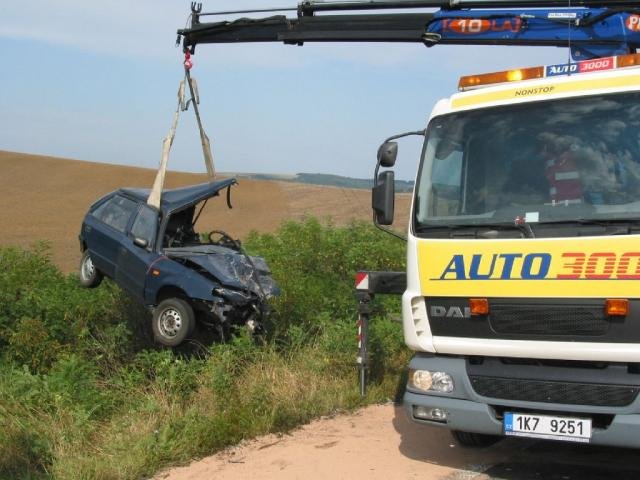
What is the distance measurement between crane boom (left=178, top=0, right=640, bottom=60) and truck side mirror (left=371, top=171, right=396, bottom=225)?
2.89 metres

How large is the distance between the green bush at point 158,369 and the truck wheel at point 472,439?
151cm

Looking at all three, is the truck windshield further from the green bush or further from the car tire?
the car tire

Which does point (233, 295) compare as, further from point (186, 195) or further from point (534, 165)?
point (534, 165)

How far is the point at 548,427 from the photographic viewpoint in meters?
5.00

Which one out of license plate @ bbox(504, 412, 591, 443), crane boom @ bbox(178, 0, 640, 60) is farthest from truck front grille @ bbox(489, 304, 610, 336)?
crane boom @ bbox(178, 0, 640, 60)

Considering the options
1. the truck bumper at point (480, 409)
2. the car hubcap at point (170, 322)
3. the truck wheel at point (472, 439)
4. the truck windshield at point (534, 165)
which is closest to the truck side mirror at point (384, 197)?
the truck windshield at point (534, 165)

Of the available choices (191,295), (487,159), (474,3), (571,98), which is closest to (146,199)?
(191,295)

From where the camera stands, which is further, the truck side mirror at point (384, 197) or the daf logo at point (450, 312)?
Answer: the truck side mirror at point (384, 197)

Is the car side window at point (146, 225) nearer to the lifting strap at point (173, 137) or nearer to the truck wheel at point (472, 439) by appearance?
the lifting strap at point (173, 137)

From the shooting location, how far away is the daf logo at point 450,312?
5.38 metres

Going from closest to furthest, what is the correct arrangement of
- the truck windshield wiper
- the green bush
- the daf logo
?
1. the truck windshield wiper
2. the daf logo
3. the green bush

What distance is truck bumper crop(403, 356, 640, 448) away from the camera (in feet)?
15.3

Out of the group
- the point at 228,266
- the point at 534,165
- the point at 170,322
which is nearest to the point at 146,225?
the point at 228,266

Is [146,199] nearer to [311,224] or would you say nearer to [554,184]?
[311,224]
